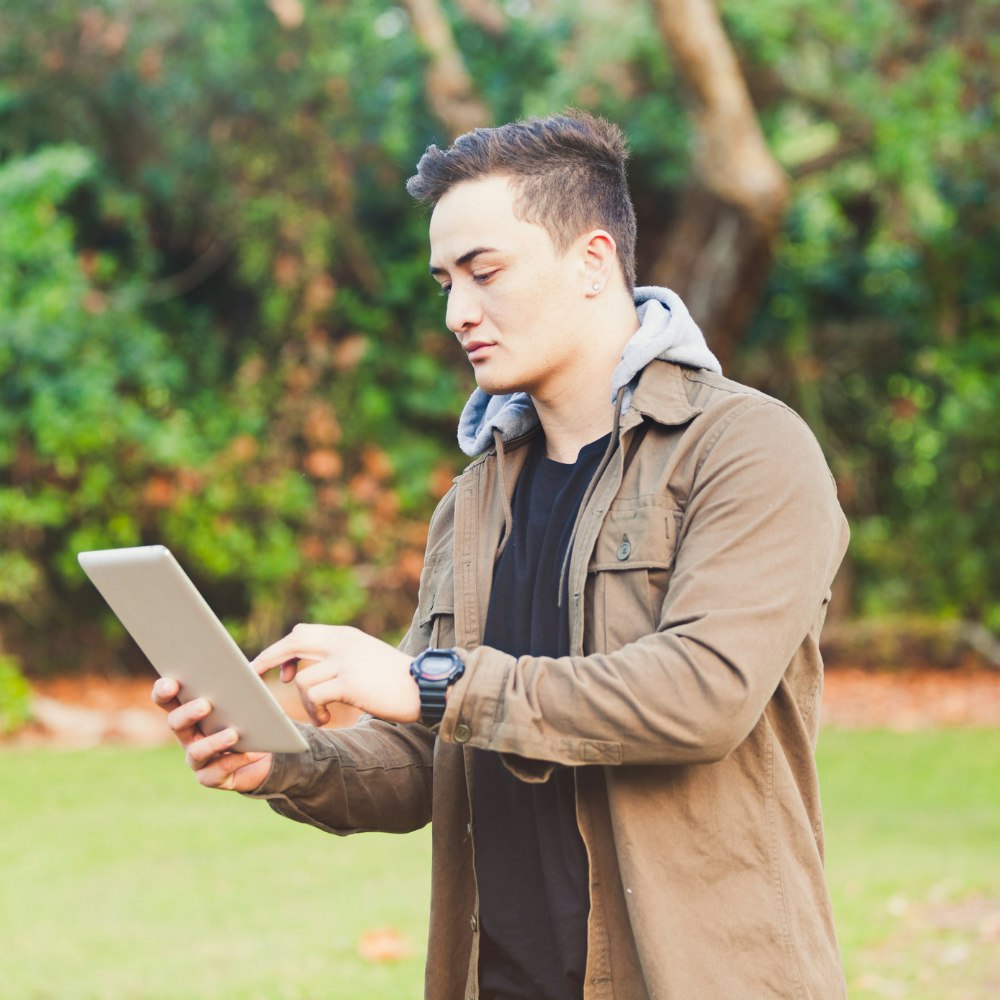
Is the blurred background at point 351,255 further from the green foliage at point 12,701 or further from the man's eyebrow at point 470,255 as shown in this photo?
the man's eyebrow at point 470,255

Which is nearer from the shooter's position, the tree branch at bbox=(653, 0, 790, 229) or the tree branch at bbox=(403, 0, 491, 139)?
the tree branch at bbox=(653, 0, 790, 229)

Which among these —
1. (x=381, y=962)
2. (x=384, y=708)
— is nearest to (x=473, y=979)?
(x=384, y=708)

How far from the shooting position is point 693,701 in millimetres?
1971

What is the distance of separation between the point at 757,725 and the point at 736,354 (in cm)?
1148

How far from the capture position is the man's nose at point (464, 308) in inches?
93.4

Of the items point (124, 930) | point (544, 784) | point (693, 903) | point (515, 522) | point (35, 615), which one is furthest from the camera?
point (35, 615)

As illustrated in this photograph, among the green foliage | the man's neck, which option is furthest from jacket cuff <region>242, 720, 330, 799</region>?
the green foliage

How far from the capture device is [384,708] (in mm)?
2076

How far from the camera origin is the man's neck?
95.6 inches

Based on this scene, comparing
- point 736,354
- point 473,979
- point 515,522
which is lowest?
point 736,354

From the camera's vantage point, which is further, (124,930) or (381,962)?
(124,930)

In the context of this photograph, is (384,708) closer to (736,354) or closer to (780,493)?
(780,493)

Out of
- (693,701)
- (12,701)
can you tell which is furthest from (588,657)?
(12,701)

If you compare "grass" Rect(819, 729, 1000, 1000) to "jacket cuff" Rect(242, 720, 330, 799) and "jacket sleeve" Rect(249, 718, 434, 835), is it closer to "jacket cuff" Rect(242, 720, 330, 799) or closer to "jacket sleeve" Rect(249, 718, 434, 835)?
"jacket sleeve" Rect(249, 718, 434, 835)
